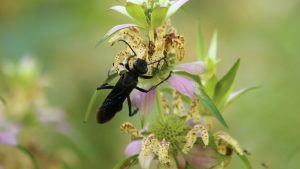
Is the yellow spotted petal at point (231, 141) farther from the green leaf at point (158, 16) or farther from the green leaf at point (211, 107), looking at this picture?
the green leaf at point (158, 16)

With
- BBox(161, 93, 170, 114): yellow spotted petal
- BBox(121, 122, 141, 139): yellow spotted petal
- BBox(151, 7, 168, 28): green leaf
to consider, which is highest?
BBox(151, 7, 168, 28): green leaf

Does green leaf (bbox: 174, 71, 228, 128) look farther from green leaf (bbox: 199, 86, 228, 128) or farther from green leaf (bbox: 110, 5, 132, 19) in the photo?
green leaf (bbox: 110, 5, 132, 19)

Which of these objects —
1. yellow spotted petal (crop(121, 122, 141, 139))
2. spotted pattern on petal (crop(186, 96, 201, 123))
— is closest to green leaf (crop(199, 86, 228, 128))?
spotted pattern on petal (crop(186, 96, 201, 123))

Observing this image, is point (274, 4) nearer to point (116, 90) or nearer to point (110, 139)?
point (110, 139)

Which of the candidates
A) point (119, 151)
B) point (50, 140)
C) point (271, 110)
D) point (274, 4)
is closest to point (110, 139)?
point (119, 151)

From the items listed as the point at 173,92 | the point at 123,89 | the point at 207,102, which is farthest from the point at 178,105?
the point at 207,102
